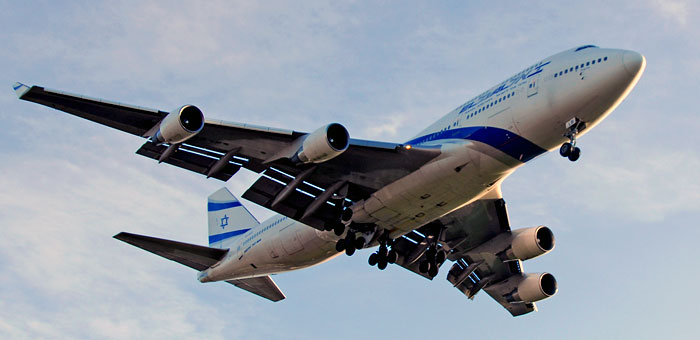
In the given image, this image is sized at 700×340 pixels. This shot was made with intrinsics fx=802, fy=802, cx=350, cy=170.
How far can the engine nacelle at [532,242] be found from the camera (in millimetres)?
30469

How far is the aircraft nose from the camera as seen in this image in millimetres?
23234

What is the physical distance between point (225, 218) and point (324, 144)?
1475 centimetres

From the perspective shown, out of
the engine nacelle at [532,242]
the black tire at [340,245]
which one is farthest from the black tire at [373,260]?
the engine nacelle at [532,242]

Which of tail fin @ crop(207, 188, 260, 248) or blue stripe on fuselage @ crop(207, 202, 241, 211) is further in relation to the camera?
blue stripe on fuselage @ crop(207, 202, 241, 211)

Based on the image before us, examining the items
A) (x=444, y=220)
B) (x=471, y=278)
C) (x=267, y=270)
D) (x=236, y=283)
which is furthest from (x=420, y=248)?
(x=236, y=283)

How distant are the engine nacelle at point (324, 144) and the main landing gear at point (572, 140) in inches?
258

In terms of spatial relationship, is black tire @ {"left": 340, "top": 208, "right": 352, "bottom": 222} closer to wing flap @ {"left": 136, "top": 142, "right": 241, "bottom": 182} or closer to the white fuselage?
the white fuselage

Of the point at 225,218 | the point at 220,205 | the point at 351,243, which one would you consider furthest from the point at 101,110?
the point at 220,205

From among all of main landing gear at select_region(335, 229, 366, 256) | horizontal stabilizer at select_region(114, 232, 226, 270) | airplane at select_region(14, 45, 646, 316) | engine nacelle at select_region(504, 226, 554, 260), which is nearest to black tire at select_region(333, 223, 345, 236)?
airplane at select_region(14, 45, 646, 316)

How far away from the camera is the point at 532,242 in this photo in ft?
99.9

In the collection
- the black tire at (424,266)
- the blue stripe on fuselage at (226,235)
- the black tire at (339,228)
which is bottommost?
the black tire at (339,228)

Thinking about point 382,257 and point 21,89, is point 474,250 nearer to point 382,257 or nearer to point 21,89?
point 382,257

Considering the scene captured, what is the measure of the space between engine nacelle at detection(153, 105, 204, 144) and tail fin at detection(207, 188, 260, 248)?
1236 centimetres

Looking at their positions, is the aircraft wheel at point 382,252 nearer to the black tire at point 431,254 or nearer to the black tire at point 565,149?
the black tire at point 431,254
